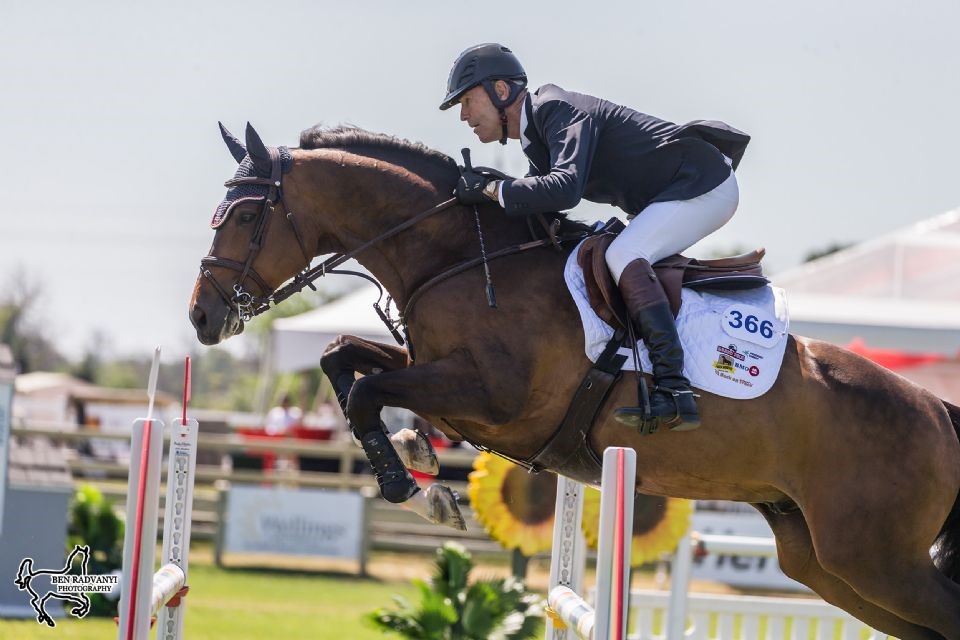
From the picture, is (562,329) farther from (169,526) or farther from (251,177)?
(169,526)

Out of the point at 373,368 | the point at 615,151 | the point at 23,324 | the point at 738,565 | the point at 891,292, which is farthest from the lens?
the point at 23,324

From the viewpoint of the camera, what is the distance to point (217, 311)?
4691mm

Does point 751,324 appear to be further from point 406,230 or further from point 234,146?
point 234,146

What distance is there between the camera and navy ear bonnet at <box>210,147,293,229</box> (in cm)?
473

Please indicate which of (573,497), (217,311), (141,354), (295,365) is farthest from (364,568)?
(141,354)

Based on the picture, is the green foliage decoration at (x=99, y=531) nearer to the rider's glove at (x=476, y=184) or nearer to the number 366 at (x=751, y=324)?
the rider's glove at (x=476, y=184)

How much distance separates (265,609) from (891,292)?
920 cm

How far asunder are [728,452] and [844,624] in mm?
2797

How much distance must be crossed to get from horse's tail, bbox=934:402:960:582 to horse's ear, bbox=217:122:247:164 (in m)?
3.09

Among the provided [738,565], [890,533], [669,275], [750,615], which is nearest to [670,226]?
[669,275]

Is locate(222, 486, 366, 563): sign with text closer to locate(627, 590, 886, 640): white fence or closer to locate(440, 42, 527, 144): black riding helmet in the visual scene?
locate(627, 590, 886, 640): white fence

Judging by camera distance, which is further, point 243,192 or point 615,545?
point 243,192

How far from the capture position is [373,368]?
199 inches

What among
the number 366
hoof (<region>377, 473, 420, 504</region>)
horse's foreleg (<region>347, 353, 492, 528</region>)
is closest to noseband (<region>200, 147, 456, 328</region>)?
horse's foreleg (<region>347, 353, 492, 528</region>)
